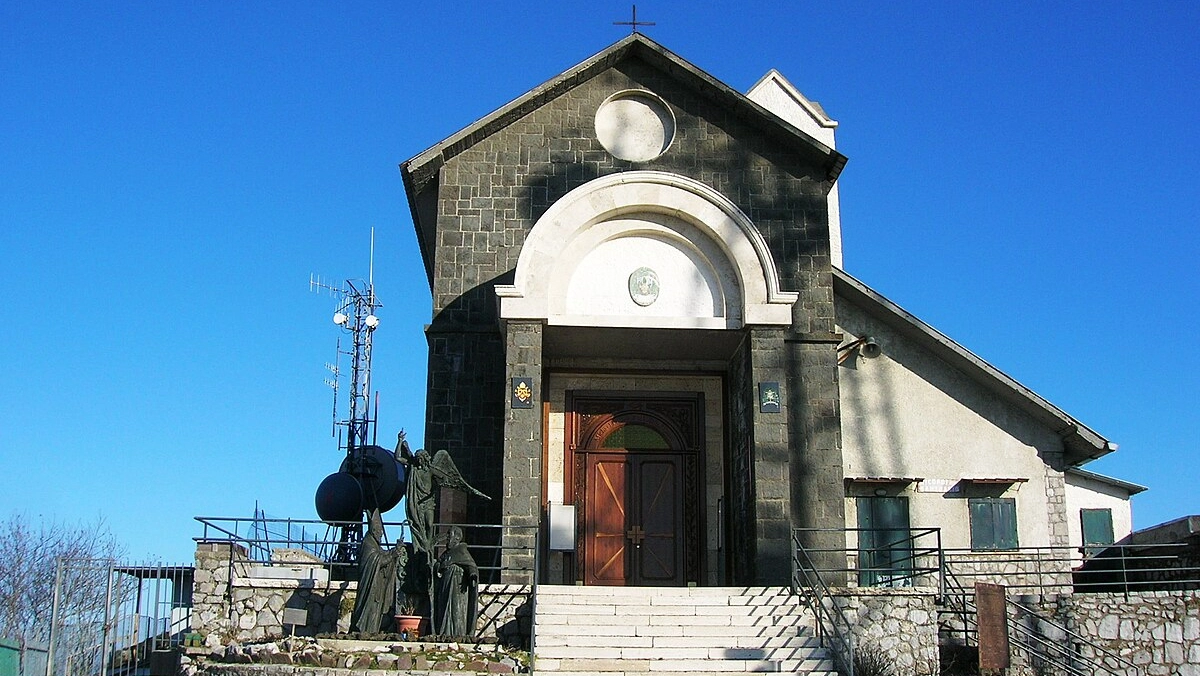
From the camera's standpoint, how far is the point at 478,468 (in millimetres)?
19156

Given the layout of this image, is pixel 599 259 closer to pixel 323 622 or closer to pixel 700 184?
pixel 700 184

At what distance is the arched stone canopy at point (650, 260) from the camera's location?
18.7m

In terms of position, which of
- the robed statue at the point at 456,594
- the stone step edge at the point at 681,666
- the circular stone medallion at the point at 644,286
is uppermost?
the circular stone medallion at the point at 644,286

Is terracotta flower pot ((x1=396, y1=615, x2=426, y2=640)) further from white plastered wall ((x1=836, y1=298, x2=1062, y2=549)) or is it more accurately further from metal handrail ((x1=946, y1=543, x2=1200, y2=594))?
metal handrail ((x1=946, y1=543, x2=1200, y2=594))

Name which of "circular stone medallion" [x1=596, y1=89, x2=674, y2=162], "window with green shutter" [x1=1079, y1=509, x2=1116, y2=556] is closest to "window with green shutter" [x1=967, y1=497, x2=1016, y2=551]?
"window with green shutter" [x1=1079, y1=509, x2=1116, y2=556]

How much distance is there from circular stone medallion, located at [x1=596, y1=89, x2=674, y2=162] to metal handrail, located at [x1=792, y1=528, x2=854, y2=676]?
6.75 meters

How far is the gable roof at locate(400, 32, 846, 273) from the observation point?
20.2 m

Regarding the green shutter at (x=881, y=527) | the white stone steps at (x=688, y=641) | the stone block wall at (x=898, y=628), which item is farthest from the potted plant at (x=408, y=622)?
the green shutter at (x=881, y=527)

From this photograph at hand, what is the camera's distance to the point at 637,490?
20453 mm

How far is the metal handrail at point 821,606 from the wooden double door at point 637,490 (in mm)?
2583

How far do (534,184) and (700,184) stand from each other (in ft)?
9.24

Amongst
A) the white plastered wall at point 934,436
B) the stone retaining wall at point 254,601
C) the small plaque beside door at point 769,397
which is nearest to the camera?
the stone retaining wall at point 254,601

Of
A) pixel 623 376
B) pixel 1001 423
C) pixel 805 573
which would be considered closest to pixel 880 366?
pixel 1001 423

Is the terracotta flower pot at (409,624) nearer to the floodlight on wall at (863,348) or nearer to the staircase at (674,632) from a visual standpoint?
the staircase at (674,632)
